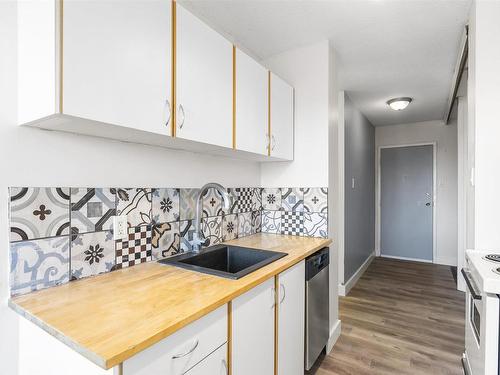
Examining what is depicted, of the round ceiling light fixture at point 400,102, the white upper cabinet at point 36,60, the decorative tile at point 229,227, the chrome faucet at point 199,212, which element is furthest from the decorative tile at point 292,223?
the round ceiling light fixture at point 400,102

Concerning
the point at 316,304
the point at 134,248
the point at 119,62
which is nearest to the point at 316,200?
the point at 316,304

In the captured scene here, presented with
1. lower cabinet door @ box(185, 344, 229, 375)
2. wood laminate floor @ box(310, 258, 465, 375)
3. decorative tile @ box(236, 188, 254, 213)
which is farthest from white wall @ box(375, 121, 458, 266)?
lower cabinet door @ box(185, 344, 229, 375)

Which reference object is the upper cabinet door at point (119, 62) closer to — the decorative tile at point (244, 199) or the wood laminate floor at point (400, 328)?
the decorative tile at point (244, 199)

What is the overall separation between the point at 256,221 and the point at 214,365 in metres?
1.45

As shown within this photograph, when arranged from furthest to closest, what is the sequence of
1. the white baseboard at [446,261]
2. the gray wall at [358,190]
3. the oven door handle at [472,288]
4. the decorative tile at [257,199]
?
the white baseboard at [446,261], the gray wall at [358,190], the decorative tile at [257,199], the oven door handle at [472,288]

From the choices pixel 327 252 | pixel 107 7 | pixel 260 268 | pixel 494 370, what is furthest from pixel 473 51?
pixel 107 7

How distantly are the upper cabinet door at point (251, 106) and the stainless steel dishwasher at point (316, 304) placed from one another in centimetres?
83

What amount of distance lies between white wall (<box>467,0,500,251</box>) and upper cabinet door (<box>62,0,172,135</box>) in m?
1.74

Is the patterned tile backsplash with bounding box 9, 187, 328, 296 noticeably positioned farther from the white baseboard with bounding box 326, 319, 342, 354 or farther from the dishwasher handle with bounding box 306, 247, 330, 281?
the white baseboard with bounding box 326, 319, 342, 354

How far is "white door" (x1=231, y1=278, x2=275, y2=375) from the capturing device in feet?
3.70

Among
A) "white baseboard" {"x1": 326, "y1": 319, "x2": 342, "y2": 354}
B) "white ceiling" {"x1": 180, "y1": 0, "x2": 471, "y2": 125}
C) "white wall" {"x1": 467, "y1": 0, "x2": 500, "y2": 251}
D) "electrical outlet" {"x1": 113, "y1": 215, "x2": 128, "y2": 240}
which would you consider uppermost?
"white ceiling" {"x1": 180, "y1": 0, "x2": 471, "y2": 125}

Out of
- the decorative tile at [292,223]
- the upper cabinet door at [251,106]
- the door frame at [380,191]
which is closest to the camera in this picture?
the upper cabinet door at [251,106]

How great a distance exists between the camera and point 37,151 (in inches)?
43.0

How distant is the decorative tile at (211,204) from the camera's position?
6.08ft
